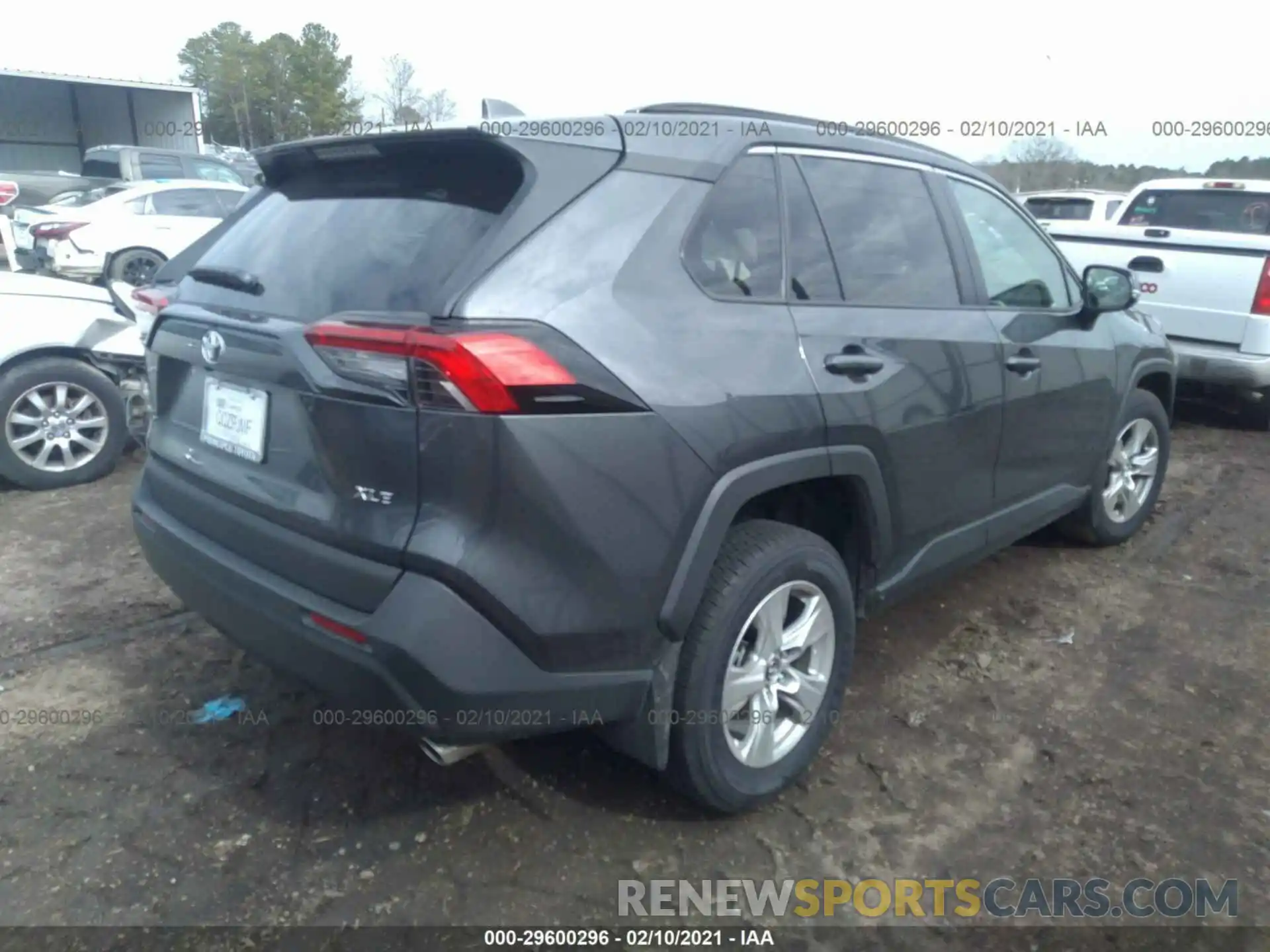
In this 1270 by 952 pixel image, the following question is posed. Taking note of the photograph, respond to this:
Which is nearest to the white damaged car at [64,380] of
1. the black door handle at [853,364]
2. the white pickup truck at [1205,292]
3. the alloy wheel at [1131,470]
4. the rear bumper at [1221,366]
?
the black door handle at [853,364]

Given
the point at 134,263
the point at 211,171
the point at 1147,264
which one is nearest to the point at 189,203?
the point at 134,263

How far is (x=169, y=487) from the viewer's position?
2.75 m

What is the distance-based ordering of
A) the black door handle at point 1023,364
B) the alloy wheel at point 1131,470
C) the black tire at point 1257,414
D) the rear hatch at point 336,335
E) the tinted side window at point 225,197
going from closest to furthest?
the rear hatch at point 336,335 < the black door handle at point 1023,364 < the alloy wheel at point 1131,470 < the black tire at point 1257,414 < the tinted side window at point 225,197

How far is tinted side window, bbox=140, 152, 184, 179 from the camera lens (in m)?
16.8

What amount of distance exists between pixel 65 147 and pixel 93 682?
32.1 metres

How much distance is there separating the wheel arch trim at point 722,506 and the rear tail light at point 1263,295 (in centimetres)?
508

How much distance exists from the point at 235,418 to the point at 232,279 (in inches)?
17.0

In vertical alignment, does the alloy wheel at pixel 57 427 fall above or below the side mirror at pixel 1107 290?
below

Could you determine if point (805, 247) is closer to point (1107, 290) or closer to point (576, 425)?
point (576, 425)

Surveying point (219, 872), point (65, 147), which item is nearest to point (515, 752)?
point (219, 872)

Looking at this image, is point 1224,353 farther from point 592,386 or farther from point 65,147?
point 65,147

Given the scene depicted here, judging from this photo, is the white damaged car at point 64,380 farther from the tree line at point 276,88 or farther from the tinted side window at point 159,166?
the tree line at point 276,88

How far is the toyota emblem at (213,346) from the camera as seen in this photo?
8.16ft

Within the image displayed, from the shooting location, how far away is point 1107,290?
4012 millimetres
